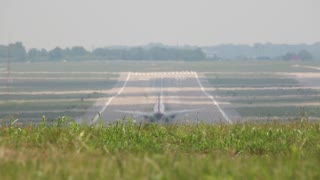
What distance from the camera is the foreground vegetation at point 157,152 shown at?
262 inches

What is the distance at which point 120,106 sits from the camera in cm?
19262

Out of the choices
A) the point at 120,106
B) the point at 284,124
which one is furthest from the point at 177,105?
the point at 284,124

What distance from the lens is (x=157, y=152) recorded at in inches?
382

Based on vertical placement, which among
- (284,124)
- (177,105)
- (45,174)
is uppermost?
(45,174)

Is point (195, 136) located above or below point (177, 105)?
above

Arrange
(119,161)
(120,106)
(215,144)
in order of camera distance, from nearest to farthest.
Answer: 1. (119,161)
2. (215,144)
3. (120,106)

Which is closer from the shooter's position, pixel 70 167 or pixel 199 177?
pixel 199 177

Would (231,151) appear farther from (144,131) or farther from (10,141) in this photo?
(10,141)

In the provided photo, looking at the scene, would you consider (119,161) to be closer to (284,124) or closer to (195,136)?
(195,136)

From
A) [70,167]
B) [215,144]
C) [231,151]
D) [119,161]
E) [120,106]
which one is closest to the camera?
[70,167]

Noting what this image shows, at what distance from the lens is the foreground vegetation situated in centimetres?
665

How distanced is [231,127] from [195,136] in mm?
2355

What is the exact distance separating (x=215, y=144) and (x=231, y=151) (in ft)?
2.70

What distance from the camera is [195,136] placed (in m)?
12.9
